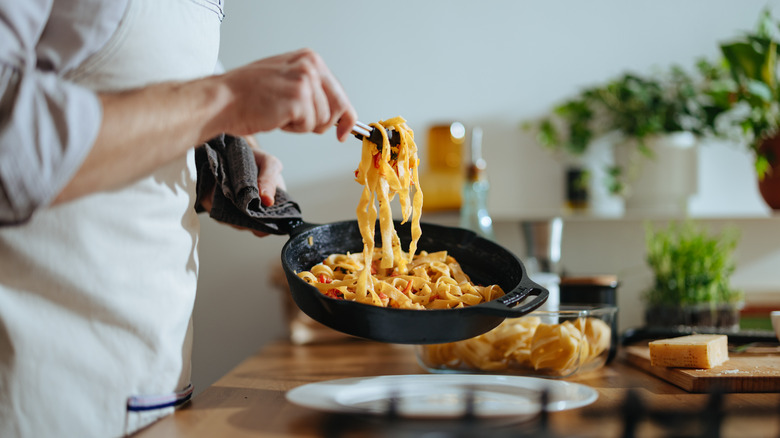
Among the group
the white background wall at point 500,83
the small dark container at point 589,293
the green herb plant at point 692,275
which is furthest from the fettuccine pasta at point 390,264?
the white background wall at point 500,83

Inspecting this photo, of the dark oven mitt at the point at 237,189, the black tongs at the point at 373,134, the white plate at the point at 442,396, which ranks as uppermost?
the black tongs at the point at 373,134

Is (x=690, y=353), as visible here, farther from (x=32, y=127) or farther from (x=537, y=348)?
(x=32, y=127)

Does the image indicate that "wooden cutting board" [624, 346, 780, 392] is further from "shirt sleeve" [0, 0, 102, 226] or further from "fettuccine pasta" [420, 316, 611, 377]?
"shirt sleeve" [0, 0, 102, 226]

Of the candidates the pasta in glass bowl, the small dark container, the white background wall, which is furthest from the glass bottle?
the pasta in glass bowl

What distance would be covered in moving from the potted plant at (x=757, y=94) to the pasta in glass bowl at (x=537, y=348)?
2.91 ft

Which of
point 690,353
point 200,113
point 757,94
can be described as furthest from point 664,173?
point 200,113

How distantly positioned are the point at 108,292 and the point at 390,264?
0.36 meters

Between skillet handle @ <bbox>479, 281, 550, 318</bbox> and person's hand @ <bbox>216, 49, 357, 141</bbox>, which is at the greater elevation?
person's hand @ <bbox>216, 49, 357, 141</bbox>

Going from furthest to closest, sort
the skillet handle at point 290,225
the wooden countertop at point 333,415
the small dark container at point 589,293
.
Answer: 1. the small dark container at point 589,293
2. the skillet handle at point 290,225
3. the wooden countertop at point 333,415

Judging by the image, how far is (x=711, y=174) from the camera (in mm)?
1774

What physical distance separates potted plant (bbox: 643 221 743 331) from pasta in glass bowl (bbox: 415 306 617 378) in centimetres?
50

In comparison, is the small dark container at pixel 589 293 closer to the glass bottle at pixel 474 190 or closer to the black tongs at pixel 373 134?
the glass bottle at pixel 474 190

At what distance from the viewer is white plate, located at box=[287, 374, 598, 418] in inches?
23.5

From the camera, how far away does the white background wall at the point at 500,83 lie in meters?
1.76
